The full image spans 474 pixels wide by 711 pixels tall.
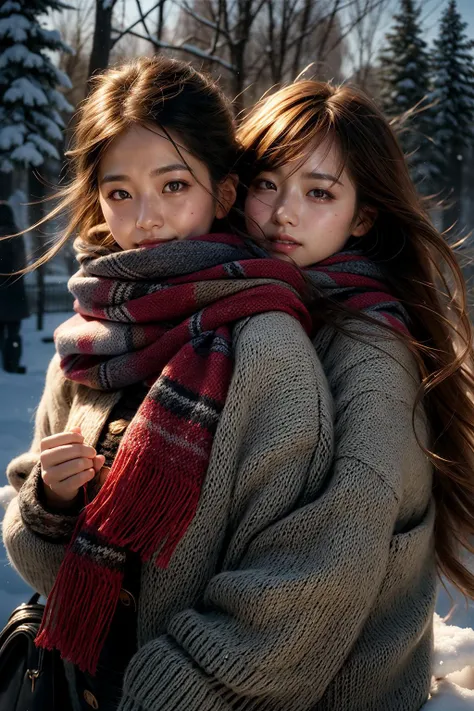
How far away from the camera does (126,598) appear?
1935 mm

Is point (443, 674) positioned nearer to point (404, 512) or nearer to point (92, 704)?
point (404, 512)

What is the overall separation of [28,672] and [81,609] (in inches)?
14.1

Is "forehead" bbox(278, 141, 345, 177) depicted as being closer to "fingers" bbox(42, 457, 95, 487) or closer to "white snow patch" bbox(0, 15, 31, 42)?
"fingers" bbox(42, 457, 95, 487)

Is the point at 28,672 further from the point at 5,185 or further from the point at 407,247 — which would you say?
the point at 5,185

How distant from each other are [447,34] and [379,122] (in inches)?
444

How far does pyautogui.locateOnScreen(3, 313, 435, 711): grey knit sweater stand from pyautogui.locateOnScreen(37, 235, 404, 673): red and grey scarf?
6cm

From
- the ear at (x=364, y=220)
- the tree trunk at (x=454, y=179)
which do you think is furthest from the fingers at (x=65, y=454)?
the tree trunk at (x=454, y=179)

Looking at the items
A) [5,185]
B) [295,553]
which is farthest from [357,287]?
[5,185]

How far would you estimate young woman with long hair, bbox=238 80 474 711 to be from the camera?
5.97 ft

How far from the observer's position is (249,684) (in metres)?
1.60

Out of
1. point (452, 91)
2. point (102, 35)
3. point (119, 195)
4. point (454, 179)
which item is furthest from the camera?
point (454, 179)

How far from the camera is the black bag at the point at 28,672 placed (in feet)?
6.40

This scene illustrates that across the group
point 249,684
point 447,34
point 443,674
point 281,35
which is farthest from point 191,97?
point 447,34

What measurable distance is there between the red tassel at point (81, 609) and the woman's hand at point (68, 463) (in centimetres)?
17
